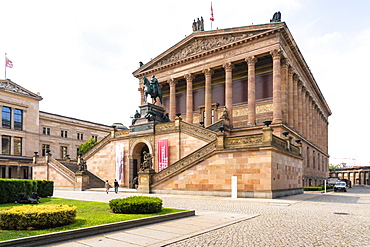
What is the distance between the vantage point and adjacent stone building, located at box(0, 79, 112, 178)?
64938mm

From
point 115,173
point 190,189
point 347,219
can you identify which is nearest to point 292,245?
point 347,219

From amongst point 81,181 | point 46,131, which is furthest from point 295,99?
point 46,131

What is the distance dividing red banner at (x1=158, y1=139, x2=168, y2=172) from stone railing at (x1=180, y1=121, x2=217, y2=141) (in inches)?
118

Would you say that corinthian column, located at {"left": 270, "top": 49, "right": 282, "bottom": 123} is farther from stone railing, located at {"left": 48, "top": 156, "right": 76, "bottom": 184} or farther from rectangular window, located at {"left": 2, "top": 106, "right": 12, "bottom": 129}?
rectangular window, located at {"left": 2, "top": 106, "right": 12, "bottom": 129}

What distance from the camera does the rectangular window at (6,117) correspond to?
213 ft

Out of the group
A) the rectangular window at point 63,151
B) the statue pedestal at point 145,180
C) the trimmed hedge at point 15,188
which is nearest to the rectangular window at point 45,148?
the rectangular window at point 63,151

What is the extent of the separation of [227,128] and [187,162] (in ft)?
52.2

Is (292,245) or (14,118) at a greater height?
(14,118)

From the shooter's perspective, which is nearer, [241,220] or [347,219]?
[241,220]

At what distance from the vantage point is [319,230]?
1150cm

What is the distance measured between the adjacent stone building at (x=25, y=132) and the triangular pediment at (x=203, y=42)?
2760cm

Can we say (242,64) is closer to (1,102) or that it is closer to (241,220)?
(241,220)

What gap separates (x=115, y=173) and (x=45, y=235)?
109 feet

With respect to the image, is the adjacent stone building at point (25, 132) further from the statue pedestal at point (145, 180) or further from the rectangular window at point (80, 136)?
the statue pedestal at point (145, 180)
